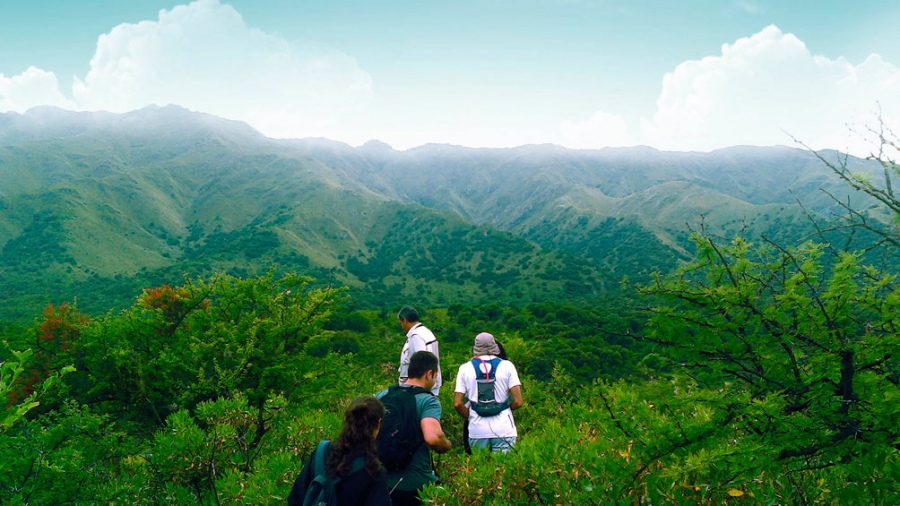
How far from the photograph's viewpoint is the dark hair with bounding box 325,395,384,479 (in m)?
3.03

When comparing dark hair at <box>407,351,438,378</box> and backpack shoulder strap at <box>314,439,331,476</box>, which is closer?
backpack shoulder strap at <box>314,439,331,476</box>

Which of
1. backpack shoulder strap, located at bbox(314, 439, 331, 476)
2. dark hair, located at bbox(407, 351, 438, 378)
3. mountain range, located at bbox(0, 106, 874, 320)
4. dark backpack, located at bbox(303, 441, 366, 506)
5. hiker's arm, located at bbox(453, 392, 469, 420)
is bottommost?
mountain range, located at bbox(0, 106, 874, 320)

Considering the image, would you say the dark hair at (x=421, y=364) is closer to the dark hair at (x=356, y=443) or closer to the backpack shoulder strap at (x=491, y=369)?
the dark hair at (x=356, y=443)

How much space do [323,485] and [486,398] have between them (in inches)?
93.3

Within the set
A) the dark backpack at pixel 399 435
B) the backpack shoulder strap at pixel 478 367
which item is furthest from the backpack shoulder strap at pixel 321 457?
the backpack shoulder strap at pixel 478 367

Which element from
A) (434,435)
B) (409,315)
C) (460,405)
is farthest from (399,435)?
(409,315)

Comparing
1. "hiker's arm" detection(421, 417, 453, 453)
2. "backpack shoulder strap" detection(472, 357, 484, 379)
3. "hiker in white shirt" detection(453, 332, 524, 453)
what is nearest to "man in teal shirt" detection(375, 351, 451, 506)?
"hiker's arm" detection(421, 417, 453, 453)

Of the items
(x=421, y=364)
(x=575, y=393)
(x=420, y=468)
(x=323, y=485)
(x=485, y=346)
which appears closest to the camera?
(x=323, y=485)

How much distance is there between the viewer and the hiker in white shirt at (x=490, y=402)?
494 cm

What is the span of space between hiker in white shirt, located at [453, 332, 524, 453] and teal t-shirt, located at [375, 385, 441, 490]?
126 centimetres

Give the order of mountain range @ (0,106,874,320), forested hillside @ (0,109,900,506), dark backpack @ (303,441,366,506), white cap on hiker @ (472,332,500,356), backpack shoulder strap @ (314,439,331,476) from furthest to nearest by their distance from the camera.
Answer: mountain range @ (0,106,874,320), white cap on hiker @ (472,332,500,356), backpack shoulder strap @ (314,439,331,476), dark backpack @ (303,441,366,506), forested hillside @ (0,109,900,506)

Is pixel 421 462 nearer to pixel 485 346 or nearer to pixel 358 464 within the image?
pixel 358 464

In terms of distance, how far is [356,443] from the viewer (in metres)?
3.09

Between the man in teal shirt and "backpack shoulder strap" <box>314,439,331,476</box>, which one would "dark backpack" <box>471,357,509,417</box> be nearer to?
the man in teal shirt
